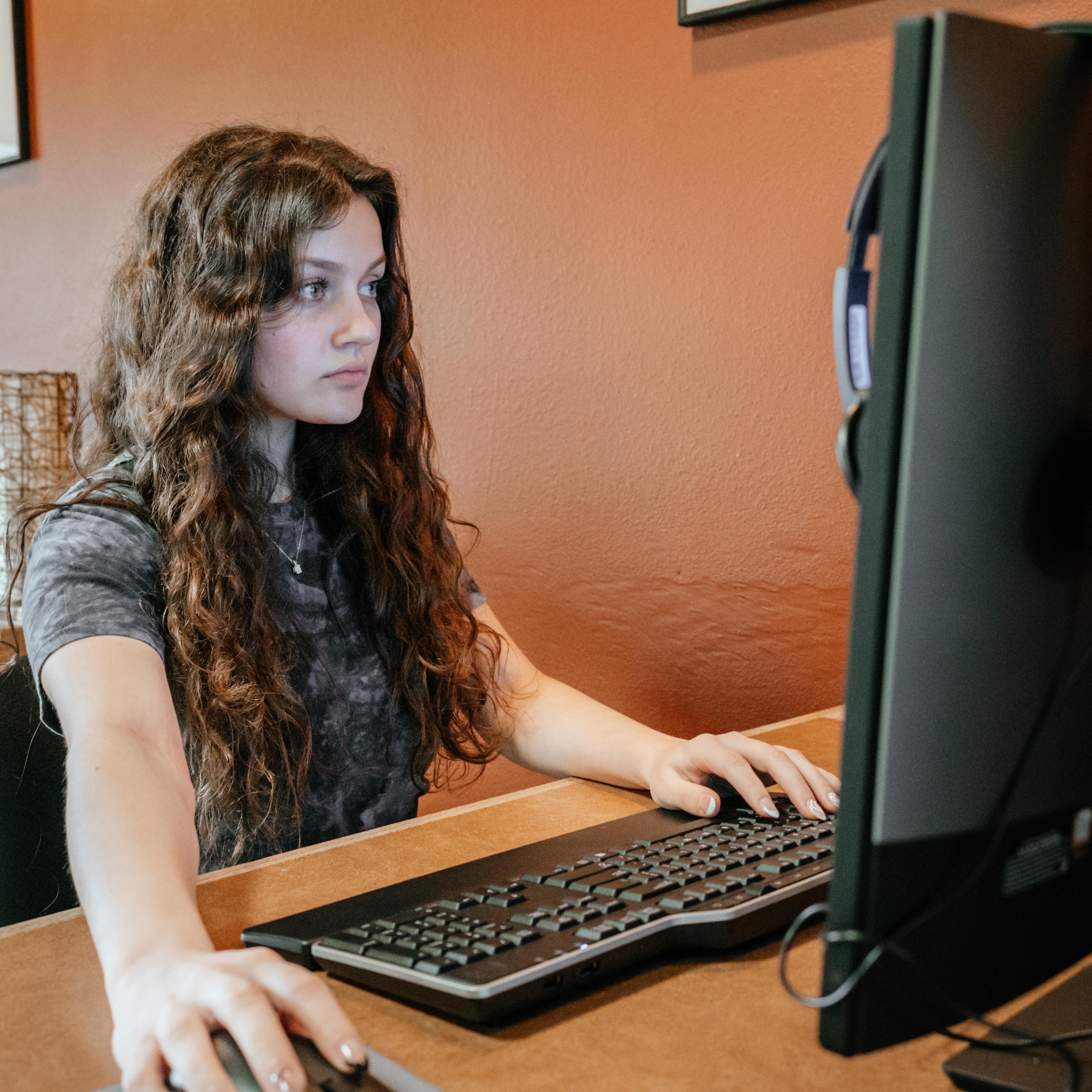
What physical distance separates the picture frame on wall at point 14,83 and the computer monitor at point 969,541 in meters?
2.41

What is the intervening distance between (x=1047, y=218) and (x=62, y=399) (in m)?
2.10

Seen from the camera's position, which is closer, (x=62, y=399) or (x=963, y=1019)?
(x=963, y=1019)

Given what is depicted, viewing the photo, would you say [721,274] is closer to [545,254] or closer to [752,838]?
[545,254]

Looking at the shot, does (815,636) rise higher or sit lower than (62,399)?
lower

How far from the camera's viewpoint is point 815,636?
55.1 inches

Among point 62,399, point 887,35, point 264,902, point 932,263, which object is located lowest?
point 264,902

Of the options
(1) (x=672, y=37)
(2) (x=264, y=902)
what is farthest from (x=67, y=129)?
(2) (x=264, y=902)

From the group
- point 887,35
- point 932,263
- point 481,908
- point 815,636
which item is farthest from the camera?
point 815,636

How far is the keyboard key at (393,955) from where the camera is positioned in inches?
22.8

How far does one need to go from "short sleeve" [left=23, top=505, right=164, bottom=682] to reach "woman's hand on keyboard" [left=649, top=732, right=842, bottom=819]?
0.43 m

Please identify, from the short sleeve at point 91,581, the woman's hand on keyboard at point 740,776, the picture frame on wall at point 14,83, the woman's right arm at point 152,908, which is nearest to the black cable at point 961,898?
the woman's right arm at point 152,908

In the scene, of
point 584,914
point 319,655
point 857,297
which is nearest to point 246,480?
point 319,655

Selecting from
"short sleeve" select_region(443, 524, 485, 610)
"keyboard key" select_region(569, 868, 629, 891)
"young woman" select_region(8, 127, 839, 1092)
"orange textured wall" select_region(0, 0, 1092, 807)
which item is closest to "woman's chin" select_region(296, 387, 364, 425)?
"young woman" select_region(8, 127, 839, 1092)

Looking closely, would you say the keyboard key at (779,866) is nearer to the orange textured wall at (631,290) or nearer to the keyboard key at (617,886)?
the keyboard key at (617,886)
